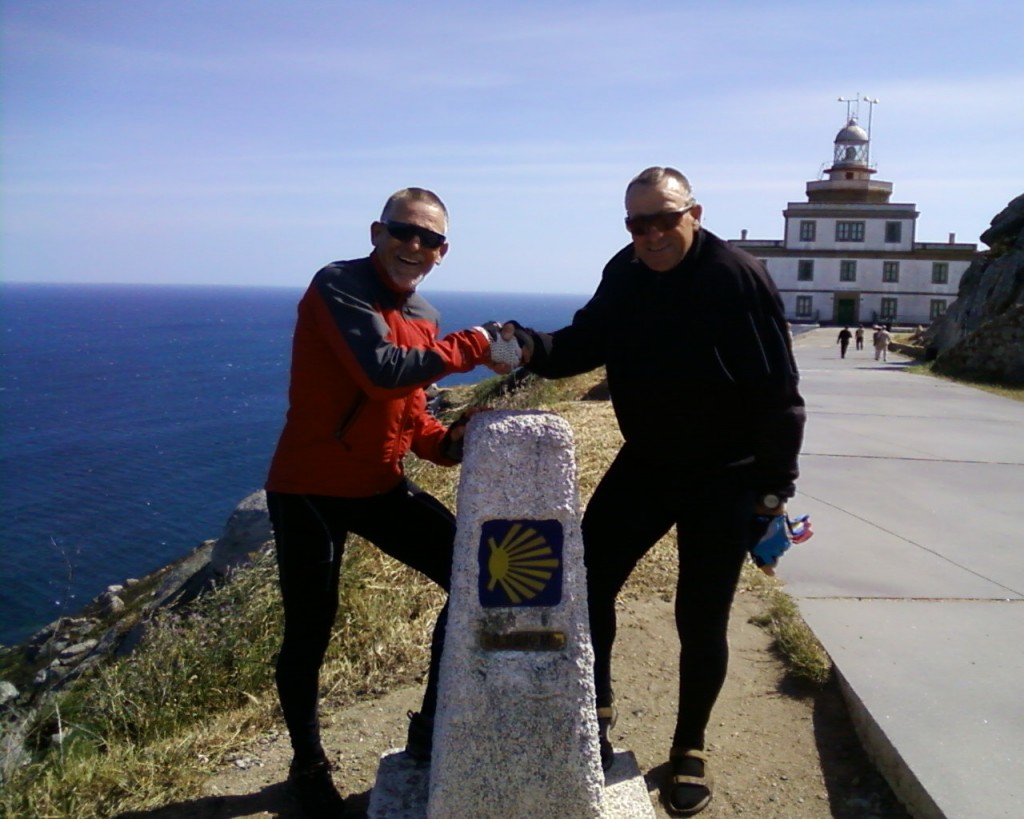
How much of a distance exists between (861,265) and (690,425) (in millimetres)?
59402

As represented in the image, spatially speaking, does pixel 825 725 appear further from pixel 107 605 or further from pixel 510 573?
pixel 107 605

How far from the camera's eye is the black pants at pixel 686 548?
3480 mm

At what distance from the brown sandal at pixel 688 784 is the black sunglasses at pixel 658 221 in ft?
6.25

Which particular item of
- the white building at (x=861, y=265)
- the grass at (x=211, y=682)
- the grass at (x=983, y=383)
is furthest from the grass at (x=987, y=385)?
the white building at (x=861, y=265)

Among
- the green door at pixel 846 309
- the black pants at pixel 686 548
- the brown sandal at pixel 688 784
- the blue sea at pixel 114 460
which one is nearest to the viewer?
the black pants at pixel 686 548

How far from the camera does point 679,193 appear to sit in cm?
336

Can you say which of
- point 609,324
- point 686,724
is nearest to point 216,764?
point 686,724

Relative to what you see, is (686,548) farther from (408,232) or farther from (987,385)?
(987,385)

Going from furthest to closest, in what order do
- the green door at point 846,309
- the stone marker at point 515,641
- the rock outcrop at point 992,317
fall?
the green door at point 846,309, the rock outcrop at point 992,317, the stone marker at point 515,641

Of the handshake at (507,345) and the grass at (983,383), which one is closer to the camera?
the handshake at (507,345)

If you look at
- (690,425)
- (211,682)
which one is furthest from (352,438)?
(211,682)

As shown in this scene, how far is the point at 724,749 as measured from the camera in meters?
4.03

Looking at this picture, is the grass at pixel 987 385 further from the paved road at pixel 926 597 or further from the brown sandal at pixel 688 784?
the brown sandal at pixel 688 784

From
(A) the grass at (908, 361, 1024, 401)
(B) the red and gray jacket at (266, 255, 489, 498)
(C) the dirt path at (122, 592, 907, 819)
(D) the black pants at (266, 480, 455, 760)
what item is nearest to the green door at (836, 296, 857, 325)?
(A) the grass at (908, 361, 1024, 401)
